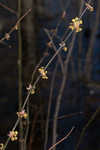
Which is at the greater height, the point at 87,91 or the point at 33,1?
the point at 33,1

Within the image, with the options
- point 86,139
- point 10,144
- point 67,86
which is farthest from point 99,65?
point 10,144

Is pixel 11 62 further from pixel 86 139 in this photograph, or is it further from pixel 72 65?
pixel 86 139

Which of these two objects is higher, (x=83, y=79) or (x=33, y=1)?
(x=33, y=1)

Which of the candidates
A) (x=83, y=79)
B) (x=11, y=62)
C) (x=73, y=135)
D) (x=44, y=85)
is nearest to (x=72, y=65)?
(x=83, y=79)

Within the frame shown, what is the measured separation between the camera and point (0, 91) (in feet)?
8.16

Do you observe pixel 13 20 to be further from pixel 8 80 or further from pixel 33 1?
pixel 8 80

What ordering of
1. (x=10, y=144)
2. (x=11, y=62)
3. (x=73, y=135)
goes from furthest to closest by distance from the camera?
(x=11, y=62), (x=10, y=144), (x=73, y=135)

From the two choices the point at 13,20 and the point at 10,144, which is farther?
the point at 13,20

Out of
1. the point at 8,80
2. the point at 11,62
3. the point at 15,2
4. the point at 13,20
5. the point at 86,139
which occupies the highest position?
the point at 15,2

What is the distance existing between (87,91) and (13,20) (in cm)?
100

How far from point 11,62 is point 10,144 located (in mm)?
854

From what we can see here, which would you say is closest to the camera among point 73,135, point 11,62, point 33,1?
point 73,135

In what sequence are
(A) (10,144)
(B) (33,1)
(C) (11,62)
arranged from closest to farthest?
(A) (10,144)
(B) (33,1)
(C) (11,62)

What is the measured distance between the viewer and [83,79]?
243 centimetres
